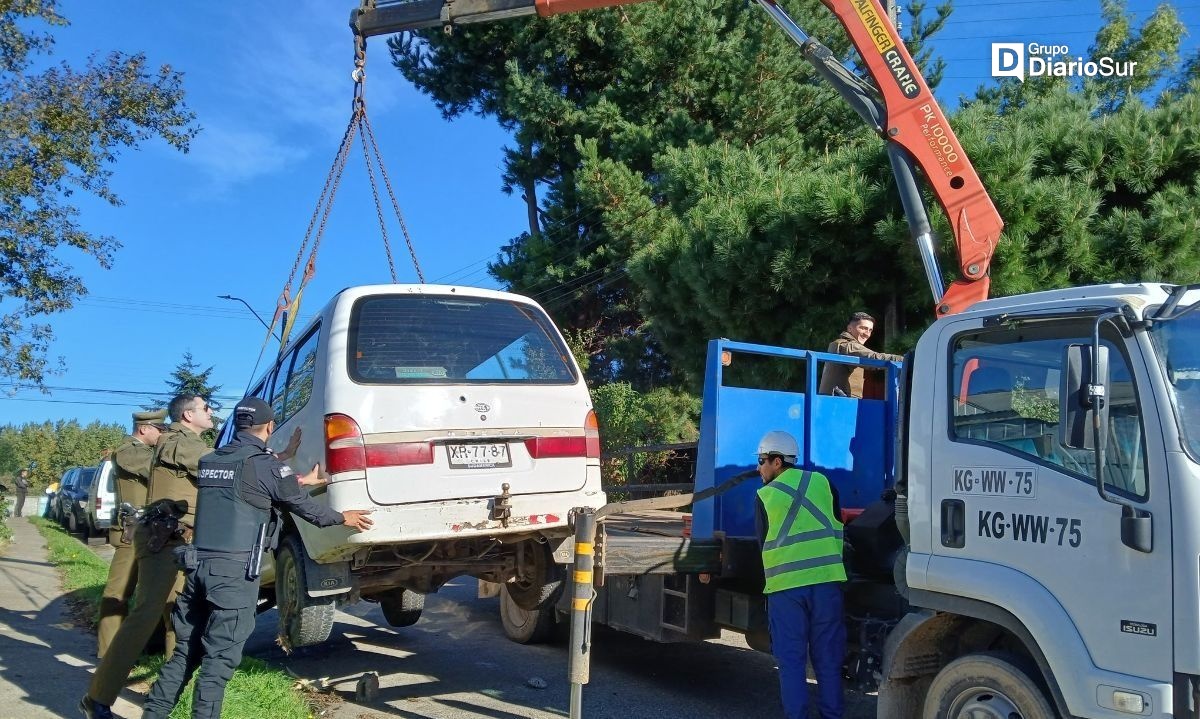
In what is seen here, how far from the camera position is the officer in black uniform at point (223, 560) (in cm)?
469

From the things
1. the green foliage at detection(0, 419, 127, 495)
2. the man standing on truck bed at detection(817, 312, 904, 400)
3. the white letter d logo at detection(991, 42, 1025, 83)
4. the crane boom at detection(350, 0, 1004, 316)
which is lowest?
the green foliage at detection(0, 419, 127, 495)

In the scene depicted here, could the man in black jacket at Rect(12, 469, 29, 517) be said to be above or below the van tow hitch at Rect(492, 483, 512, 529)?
below

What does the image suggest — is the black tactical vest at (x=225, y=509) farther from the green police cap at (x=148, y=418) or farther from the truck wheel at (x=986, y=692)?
the truck wheel at (x=986, y=692)

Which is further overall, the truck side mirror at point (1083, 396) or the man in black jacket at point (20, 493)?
the man in black jacket at point (20, 493)

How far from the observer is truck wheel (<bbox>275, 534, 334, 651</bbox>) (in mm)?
5441

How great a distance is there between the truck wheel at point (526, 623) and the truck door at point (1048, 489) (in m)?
4.13

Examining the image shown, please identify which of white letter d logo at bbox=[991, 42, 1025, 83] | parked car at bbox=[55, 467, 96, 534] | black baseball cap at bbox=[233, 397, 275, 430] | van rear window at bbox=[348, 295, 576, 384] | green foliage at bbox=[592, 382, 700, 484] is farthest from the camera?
parked car at bbox=[55, 467, 96, 534]

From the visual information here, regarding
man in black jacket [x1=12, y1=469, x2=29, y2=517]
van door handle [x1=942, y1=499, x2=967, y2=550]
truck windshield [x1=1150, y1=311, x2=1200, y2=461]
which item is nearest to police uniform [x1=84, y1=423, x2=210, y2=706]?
van door handle [x1=942, y1=499, x2=967, y2=550]

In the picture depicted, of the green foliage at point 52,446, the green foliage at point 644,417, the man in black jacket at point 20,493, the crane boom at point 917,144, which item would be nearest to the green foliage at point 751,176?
the green foliage at point 644,417

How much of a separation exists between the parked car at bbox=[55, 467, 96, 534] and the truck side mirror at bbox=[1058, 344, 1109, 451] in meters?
23.4

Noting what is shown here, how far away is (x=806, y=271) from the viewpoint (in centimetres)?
1013

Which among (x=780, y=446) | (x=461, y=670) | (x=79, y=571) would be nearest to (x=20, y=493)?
(x=79, y=571)

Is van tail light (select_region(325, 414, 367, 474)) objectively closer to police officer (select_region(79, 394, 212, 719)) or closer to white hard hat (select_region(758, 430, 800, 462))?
police officer (select_region(79, 394, 212, 719))

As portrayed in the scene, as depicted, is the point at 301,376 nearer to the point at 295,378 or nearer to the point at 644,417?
the point at 295,378
